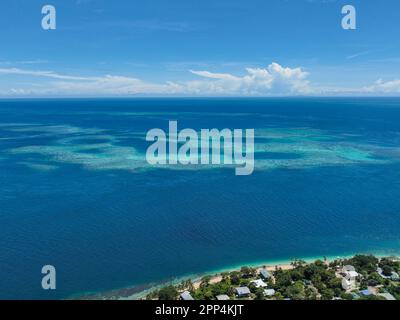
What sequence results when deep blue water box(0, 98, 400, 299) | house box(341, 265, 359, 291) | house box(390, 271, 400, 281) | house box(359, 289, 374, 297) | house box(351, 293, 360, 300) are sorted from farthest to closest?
deep blue water box(0, 98, 400, 299), house box(390, 271, 400, 281), house box(341, 265, 359, 291), house box(359, 289, 374, 297), house box(351, 293, 360, 300)

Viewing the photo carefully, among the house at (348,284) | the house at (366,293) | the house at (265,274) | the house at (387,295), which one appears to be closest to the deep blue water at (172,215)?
the house at (265,274)

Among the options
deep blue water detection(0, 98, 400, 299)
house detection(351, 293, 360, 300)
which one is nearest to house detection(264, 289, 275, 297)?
house detection(351, 293, 360, 300)

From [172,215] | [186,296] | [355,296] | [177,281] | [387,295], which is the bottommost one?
[177,281]

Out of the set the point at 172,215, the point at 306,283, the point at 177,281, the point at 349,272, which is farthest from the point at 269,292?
the point at 172,215

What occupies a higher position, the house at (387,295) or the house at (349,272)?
the house at (349,272)

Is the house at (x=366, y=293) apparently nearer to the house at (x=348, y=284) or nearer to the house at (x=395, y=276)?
the house at (x=348, y=284)

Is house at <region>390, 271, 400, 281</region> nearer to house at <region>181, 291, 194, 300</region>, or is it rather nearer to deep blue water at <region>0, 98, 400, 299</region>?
deep blue water at <region>0, 98, 400, 299</region>

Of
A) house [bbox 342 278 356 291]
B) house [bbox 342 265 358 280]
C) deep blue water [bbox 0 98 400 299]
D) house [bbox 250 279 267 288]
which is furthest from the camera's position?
deep blue water [bbox 0 98 400 299]

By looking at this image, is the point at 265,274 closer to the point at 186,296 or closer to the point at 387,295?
the point at 186,296

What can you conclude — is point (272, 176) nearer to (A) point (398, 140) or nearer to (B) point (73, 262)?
(B) point (73, 262)

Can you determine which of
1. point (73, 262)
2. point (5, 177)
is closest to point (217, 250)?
point (73, 262)
